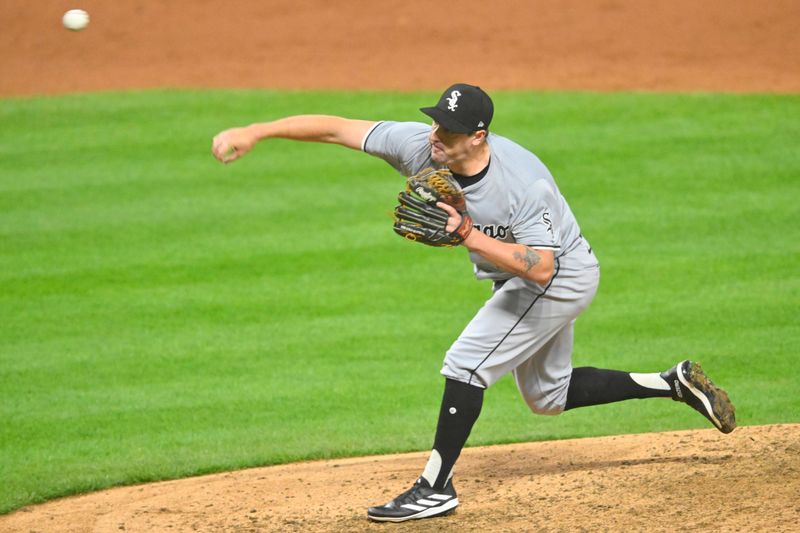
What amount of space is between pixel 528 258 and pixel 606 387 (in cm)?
108

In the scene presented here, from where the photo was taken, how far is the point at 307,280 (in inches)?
352

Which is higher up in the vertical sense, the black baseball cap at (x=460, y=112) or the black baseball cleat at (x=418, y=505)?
the black baseball cap at (x=460, y=112)

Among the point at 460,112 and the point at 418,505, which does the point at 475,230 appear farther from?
the point at 418,505

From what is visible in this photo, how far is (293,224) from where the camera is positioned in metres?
9.91

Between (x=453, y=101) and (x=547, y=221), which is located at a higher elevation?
(x=453, y=101)

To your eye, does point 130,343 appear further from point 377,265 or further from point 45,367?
point 377,265

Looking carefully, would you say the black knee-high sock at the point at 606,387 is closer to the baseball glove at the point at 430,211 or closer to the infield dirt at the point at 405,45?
the baseball glove at the point at 430,211

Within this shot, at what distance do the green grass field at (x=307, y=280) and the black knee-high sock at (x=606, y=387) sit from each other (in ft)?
3.48

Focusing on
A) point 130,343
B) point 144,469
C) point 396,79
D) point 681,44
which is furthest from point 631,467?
point 681,44

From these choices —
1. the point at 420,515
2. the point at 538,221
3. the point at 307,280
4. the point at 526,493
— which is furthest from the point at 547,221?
the point at 307,280

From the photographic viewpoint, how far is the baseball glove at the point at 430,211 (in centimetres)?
474

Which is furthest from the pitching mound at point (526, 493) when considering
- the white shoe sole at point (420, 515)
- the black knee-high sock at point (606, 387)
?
the black knee-high sock at point (606, 387)

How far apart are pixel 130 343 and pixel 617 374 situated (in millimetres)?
3605

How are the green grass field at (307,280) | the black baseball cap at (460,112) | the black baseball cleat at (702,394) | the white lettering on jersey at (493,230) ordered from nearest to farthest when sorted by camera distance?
the black baseball cap at (460,112) → the white lettering on jersey at (493,230) → the black baseball cleat at (702,394) → the green grass field at (307,280)
